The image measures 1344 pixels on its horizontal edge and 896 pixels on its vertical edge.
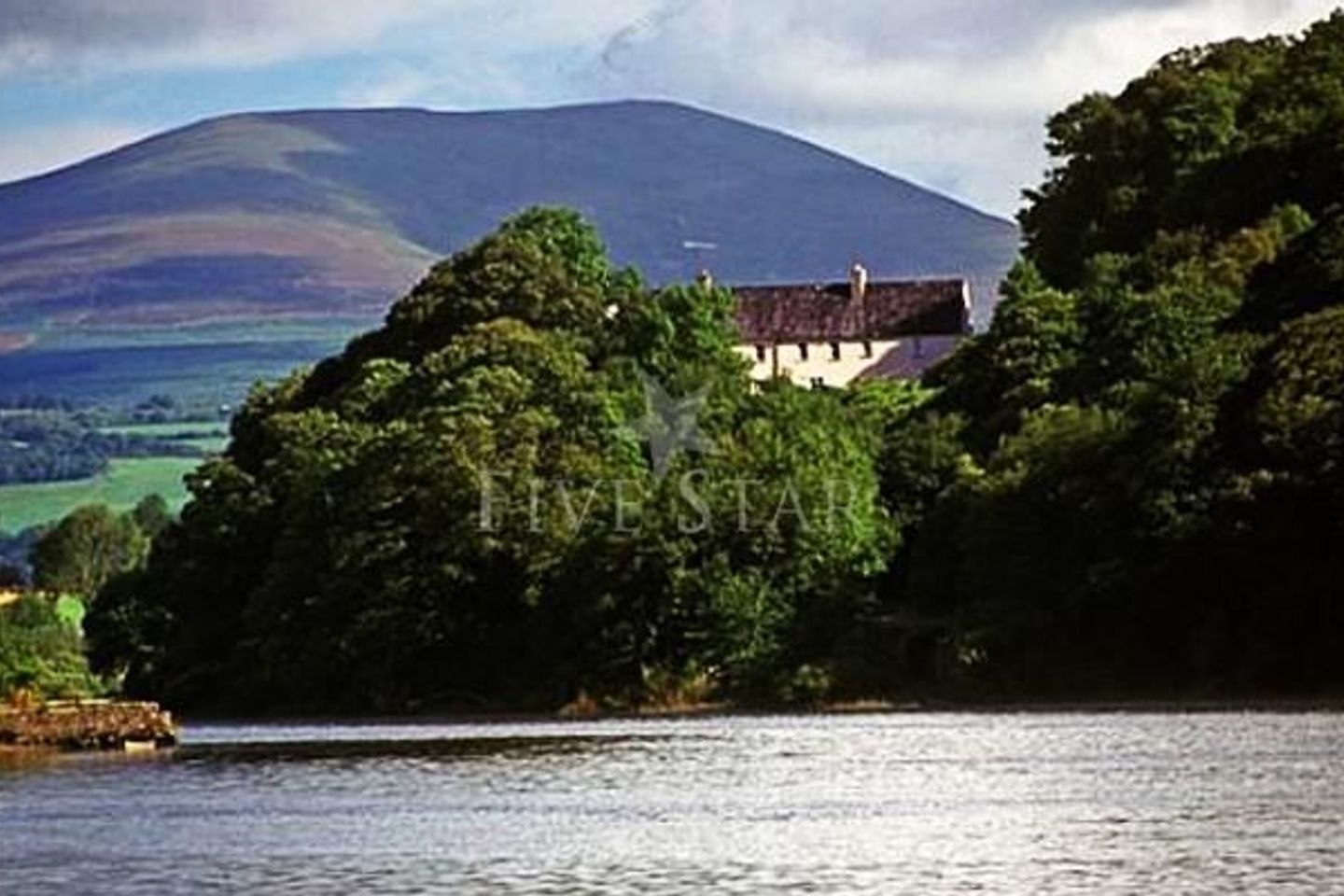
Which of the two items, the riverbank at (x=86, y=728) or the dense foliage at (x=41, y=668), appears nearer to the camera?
the riverbank at (x=86, y=728)

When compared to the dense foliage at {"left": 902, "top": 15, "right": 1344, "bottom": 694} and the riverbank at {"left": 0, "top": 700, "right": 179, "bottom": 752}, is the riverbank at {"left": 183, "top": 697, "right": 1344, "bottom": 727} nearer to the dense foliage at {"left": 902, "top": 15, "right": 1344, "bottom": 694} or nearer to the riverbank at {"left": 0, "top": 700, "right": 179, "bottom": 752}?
the dense foliage at {"left": 902, "top": 15, "right": 1344, "bottom": 694}

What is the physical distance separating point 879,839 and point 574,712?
71.0 meters

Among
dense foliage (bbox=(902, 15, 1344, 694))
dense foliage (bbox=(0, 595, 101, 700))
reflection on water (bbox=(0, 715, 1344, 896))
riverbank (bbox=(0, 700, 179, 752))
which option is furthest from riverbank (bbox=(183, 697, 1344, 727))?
riverbank (bbox=(0, 700, 179, 752))

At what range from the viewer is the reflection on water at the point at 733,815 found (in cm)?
5128

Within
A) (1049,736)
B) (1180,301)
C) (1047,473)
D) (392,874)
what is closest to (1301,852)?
(392,874)

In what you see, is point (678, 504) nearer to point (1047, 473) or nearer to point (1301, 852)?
point (1047, 473)

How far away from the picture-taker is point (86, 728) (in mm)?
111188

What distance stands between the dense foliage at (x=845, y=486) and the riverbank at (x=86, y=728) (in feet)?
67.2

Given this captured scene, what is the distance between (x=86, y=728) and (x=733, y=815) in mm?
50740

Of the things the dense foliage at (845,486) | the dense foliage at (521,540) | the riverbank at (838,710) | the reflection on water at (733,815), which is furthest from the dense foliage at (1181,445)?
the reflection on water at (733,815)

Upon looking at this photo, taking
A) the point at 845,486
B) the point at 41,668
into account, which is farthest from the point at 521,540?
the point at 41,668

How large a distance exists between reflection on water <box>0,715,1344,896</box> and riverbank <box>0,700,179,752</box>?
12.6 m

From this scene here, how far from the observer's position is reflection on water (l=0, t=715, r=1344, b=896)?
51.3 m

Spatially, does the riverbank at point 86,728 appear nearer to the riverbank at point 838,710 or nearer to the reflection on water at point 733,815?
the reflection on water at point 733,815
